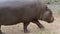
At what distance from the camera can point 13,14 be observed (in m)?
4.92

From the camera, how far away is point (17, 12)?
4.95 metres

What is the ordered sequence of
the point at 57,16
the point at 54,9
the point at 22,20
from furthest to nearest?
1. the point at 54,9
2. the point at 57,16
3. the point at 22,20

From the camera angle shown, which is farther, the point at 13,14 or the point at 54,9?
the point at 54,9

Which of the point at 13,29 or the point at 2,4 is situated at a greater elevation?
the point at 2,4

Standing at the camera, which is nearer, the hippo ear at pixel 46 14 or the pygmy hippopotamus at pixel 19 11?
the pygmy hippopotamus at pixel 19 11

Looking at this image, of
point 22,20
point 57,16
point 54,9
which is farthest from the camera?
point 54,9

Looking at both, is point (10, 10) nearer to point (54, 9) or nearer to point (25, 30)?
point (25, 30)

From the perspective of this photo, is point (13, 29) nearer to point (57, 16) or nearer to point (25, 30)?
point (25, 30)

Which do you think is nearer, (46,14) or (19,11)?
(19,11)

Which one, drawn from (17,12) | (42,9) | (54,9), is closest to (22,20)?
(17,12)

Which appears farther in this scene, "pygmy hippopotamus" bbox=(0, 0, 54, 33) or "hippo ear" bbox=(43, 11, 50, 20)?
"hippo ear" bbox=(43, 11, 50, 20)

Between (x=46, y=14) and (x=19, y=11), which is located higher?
(x=19, y=11)

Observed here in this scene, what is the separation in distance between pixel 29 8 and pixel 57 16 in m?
2.16

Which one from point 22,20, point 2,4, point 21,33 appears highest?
point 2,4
